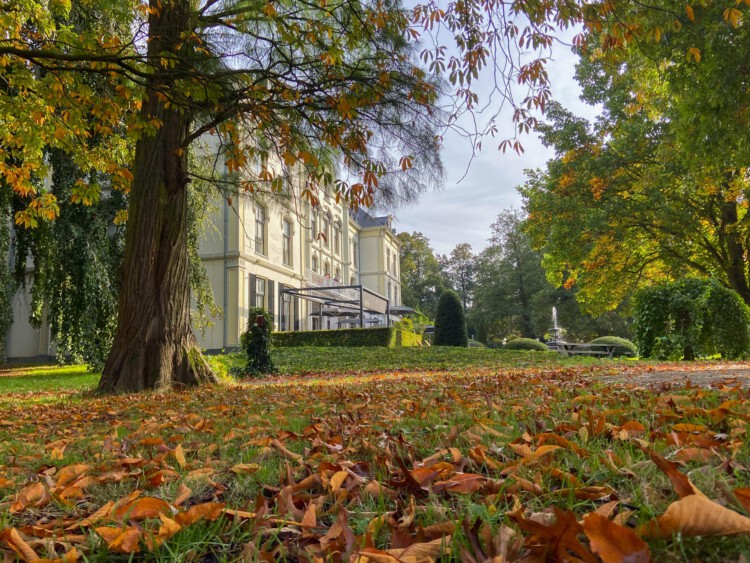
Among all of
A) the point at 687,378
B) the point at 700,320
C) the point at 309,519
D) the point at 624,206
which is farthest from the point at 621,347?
the point at 309,519

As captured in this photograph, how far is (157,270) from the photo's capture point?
20.8 feet

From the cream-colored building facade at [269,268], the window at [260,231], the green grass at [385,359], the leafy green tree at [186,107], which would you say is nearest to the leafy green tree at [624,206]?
the green grass at [385,359]

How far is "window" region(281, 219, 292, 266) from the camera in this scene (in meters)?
23.8

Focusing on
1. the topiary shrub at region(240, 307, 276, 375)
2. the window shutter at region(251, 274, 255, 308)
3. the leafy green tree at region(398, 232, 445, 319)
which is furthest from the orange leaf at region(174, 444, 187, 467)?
the leafy green tree at region(398, 232, 445, 319)

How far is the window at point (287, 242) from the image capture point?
2380cm

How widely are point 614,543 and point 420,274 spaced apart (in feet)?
167

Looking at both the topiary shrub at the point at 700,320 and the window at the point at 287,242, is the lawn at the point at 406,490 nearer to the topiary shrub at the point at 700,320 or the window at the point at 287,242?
the topiary shrub at the point at 700,320

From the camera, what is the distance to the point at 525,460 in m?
1.52

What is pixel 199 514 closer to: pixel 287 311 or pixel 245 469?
pixel 245 469

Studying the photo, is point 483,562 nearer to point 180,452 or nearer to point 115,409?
point 180,452

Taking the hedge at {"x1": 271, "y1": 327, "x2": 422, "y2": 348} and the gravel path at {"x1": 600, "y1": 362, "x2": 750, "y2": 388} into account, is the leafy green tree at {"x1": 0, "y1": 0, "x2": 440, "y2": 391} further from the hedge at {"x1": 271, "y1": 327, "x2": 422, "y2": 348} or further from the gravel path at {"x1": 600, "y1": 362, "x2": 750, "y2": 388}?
the hedge at {"x1": 271, "y1": 327, "x2": 422, "y2": 348}

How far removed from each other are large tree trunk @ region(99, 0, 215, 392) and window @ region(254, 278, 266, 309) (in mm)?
14525

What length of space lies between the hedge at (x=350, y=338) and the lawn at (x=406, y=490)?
13508 mm

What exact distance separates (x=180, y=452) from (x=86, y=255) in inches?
347
